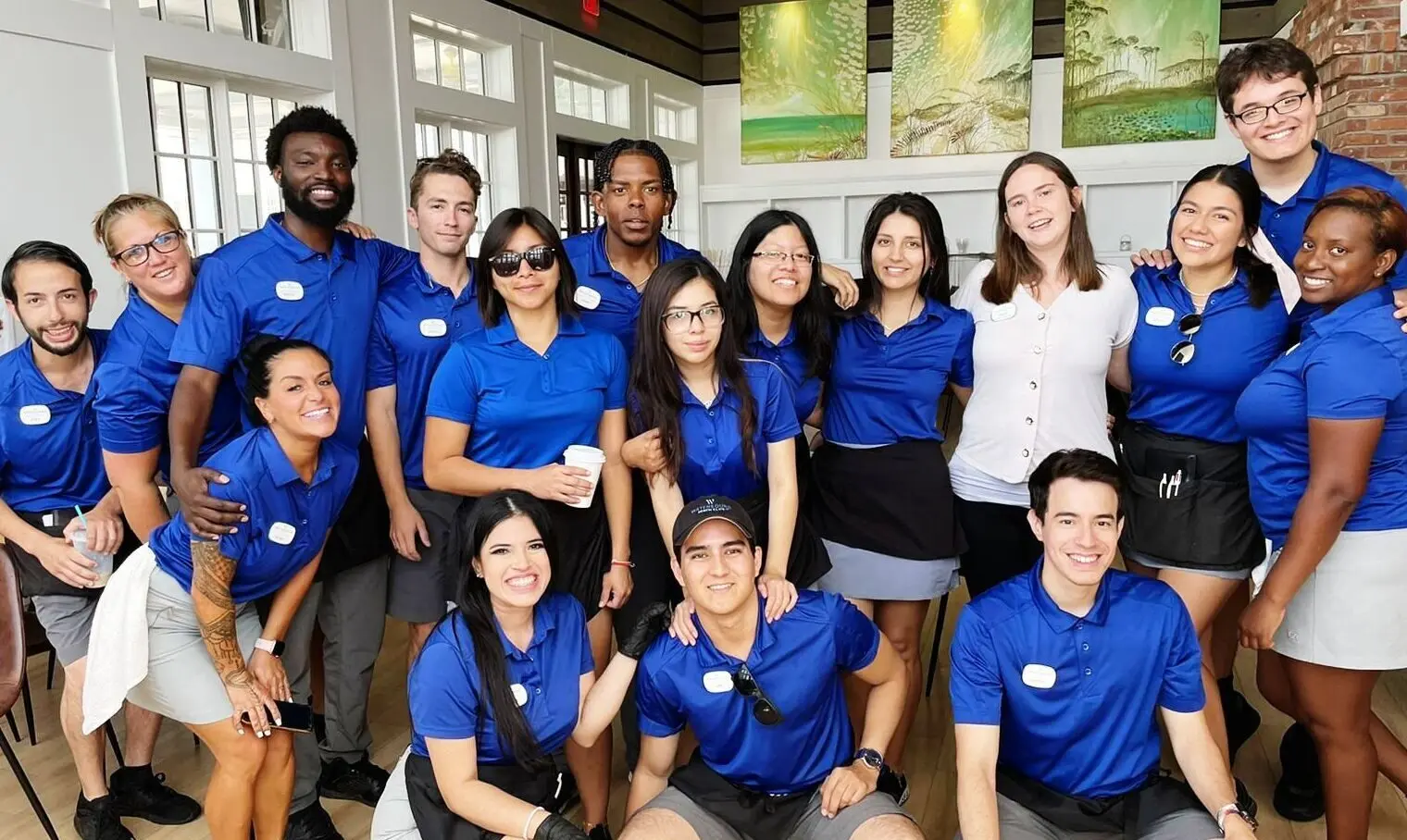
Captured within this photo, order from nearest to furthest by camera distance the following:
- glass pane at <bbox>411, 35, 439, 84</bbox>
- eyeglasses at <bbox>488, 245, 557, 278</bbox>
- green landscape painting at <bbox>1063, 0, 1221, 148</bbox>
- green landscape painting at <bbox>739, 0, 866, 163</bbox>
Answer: eyeglasses at <bbox>488, 245, 557, 278</bbox>, glass pane at <bbox>411, 35, 439, 84</bbox>, green landscape painting at <bbox>1063, 0, 1221, 148</bbox>, green landscape painting at <bbox>739, 0, 866, 163</bbox>

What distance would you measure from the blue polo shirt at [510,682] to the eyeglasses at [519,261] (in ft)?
2.62

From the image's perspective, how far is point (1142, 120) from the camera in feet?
32.4

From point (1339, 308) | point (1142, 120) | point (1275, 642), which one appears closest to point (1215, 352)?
point (1339, 308)

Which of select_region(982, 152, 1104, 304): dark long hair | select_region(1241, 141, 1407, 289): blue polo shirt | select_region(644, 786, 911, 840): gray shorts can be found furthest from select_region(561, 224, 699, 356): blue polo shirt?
select_region(1241, 141, 1407, 289): blue polo shirt

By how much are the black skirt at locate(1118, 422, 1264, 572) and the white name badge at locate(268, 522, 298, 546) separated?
2.01 metres

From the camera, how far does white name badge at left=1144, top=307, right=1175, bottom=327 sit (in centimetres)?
233

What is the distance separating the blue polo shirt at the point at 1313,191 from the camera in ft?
8.42

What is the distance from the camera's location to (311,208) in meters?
2.56

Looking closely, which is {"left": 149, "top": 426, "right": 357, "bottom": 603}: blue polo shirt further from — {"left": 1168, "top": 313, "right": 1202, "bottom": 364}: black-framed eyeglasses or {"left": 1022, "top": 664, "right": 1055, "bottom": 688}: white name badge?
{"left": 1168, "top": 313, "right": 1202, "bottom": 364}: black-framed eyeglasses

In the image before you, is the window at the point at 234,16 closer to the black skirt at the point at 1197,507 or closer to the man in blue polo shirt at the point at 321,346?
the man in blue polo shirt at the point at 321,346

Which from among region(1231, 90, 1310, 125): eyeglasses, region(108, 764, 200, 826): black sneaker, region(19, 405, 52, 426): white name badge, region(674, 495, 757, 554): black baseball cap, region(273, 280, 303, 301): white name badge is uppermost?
region(1231, 90, 1310, 125): eyeglasses

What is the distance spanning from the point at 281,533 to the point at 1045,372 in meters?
1.89

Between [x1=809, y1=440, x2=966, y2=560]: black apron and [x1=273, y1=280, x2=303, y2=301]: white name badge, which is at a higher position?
[x1=273, y1=280, x2=303, y2=301]: white name badge

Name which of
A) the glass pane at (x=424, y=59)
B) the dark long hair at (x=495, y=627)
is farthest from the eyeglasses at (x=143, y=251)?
the glass pane at (x=424, y=59)
